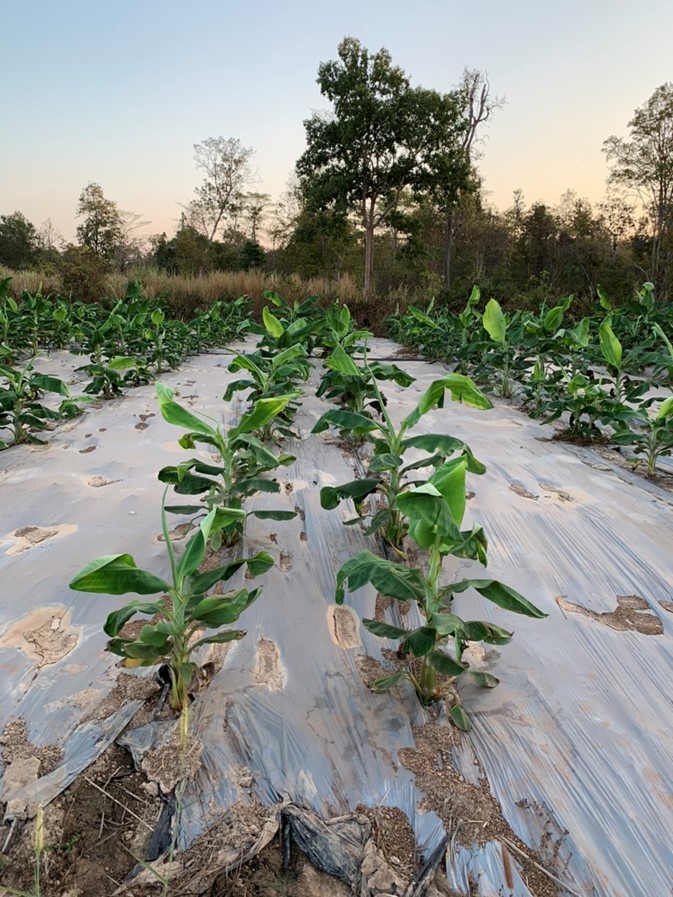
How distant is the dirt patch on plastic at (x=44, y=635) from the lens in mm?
1078

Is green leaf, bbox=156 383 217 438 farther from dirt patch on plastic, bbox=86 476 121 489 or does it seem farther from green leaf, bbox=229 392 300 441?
dirt patch on plastic, bbox=86 476 121 489

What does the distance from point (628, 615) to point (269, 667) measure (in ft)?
2.98

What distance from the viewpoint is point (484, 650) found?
1.09 m

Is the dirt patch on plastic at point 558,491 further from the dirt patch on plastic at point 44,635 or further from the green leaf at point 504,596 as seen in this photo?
the dirt patch on plastic at point 44,635

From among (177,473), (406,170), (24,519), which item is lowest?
(24,519)

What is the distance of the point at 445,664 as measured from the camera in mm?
860

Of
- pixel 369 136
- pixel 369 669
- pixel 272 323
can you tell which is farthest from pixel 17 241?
pixel 369 669

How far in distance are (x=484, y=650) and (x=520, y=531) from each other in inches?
24.1

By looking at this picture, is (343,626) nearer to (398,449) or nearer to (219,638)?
(219,638)

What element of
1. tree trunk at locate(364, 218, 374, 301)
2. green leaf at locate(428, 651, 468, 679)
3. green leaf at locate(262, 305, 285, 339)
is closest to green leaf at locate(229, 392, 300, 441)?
green leaf at locate(428, 651, 468, 679)

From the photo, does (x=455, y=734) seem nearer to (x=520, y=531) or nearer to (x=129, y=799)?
(x=129, y=799)

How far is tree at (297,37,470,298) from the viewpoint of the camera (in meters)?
14.4

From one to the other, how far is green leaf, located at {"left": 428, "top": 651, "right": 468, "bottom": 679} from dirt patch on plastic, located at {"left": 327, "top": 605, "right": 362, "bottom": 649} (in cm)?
27

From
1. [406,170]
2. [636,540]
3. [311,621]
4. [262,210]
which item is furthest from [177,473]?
[262,210]
